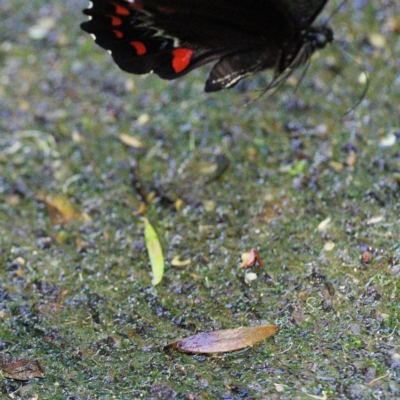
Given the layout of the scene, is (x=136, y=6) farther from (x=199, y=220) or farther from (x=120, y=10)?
(x=199, y=220)

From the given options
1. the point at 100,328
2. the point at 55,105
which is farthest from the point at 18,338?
the point at 55,105

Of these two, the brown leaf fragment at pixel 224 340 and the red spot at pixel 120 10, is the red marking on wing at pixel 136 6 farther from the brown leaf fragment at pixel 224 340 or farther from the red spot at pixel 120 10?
the brown leaf fragment at pixel 224 340

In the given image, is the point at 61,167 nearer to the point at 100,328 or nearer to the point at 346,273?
the point at 100,328

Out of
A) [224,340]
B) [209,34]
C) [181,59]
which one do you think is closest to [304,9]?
[209,34]

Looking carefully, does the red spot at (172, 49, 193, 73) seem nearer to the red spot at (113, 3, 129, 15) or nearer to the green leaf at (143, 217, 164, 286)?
the red spot at (113, 3, 129, 15)

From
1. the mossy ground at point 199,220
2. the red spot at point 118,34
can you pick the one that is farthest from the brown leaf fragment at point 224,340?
the red spot at point 118,34

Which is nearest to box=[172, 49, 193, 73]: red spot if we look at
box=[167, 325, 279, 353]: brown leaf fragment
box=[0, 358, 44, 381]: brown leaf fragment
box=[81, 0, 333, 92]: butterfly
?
box=[81, 0, 333, 92]: butterfly
